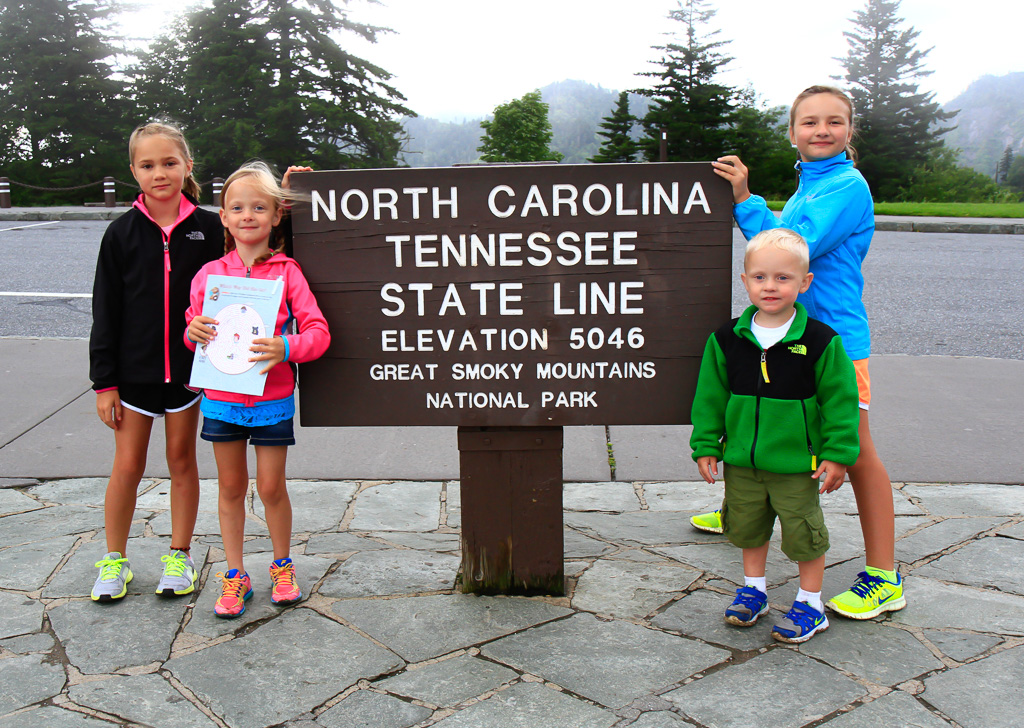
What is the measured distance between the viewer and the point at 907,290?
28.4 feet

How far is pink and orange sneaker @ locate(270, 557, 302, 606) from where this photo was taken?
275 centimetres

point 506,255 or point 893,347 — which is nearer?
point 506,255

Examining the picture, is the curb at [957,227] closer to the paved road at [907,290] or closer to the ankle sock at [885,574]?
the paved road at [907,290]

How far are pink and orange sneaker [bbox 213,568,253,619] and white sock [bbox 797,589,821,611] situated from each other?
1.69 metres

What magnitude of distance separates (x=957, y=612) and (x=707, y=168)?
5.09 feet

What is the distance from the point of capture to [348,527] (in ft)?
11.3

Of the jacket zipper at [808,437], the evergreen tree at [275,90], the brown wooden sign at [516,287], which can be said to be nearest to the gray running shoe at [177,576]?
the brown wooden sign at [516,287]

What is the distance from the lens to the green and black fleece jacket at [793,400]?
2426 mm

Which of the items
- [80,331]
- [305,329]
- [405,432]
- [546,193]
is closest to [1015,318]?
[405,432]

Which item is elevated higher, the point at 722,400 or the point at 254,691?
the point at 722,400

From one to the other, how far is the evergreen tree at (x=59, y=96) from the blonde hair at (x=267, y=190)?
108ft

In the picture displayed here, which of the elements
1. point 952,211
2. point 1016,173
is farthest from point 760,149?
point 1016,173

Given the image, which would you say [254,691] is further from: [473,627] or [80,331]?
[80,331]

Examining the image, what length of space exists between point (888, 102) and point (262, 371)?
5832 cm
